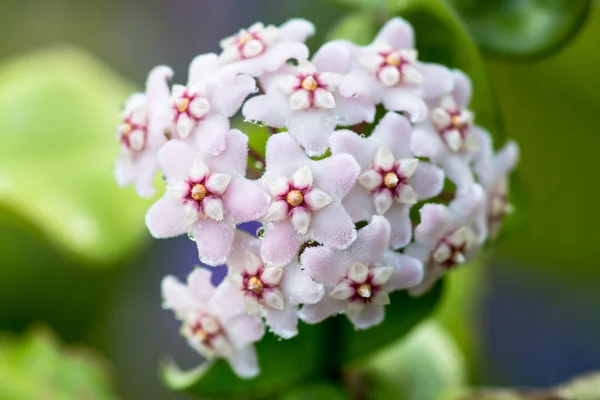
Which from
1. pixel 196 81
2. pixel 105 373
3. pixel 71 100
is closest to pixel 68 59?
pixel 71 100

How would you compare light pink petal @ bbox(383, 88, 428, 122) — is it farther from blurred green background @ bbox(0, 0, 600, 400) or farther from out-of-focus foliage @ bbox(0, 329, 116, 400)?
out-of-focus foliage @ bbox(0, 329, 116, 400)

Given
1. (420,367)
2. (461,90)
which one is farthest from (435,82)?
(420,367)

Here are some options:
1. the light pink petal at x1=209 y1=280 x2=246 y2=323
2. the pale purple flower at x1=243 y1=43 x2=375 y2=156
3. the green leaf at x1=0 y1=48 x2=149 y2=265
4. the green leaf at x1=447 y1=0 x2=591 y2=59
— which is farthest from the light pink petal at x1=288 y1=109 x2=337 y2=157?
the green leaf at x1=0 y1=48 x2=149 y2=265

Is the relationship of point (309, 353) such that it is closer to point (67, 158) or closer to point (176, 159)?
point (176, 159)

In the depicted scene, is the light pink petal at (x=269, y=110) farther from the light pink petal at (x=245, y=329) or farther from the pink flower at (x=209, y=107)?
the light pink petal at (x=245, y=329)

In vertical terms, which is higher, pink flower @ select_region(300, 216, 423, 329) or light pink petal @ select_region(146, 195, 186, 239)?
light pink petal @ select_region(146, 195, 186, 239)

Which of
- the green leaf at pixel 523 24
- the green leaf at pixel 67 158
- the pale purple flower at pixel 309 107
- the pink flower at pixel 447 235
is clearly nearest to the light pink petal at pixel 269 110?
the pale purple flower at pixel 309 107
